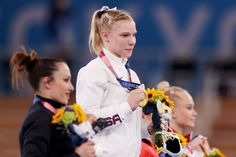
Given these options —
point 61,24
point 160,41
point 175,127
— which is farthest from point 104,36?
point 160,41

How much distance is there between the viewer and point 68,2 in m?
15.7

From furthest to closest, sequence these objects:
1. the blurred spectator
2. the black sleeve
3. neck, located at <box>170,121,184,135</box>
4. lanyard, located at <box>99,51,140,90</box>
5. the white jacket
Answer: the blurred spectator < neck, located at <box>170,121,184,135</box> < lanyard, located at <box>99,51,140,90</box> < the white jacket < the black sleeve

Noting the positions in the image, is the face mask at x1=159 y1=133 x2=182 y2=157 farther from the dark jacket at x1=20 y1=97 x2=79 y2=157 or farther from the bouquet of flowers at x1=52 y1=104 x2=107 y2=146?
the dark jacket at x1=20 y1=97 x2=79 y2=157

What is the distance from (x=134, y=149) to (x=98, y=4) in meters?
9.58

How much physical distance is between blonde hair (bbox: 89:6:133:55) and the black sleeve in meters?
0.96

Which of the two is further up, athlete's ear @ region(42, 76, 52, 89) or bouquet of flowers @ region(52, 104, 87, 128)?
athlete's ear @ region(42, 76, 52, 89)

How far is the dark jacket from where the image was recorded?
206 inches

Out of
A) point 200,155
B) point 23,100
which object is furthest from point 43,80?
point 23,100

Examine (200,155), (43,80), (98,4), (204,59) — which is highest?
(98,4)

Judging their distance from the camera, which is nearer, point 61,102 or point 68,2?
point 61,102

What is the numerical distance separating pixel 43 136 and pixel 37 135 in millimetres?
34

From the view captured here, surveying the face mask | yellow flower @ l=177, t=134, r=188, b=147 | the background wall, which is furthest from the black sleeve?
the background wall

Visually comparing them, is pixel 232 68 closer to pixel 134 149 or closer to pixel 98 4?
pixel 98 4

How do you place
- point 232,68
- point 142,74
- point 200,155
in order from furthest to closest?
point 232,68, point 142,74, point 200,155
